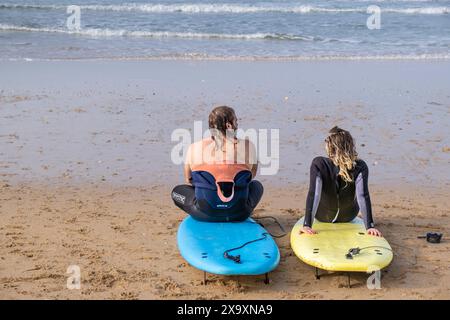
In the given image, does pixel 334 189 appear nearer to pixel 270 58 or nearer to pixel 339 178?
pixel 339 178

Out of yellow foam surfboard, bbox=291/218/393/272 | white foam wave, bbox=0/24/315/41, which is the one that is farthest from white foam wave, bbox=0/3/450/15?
yellow foam surfboard, bbox=291/218/393/272

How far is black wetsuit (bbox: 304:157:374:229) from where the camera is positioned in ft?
20.4

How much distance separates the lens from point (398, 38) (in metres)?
20.0

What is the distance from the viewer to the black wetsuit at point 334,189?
622 centimetres

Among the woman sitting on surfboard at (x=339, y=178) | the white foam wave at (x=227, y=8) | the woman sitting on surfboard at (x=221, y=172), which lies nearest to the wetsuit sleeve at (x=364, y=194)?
the woman sitting on surfboard at (x=339, y=178)

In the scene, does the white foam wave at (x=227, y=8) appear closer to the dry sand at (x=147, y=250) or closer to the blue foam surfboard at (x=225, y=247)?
the dry sand at (x=147, y=250)

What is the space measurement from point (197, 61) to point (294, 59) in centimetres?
222

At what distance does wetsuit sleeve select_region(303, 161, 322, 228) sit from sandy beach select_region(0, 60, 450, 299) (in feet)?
1.08

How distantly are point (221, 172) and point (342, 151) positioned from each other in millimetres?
1058

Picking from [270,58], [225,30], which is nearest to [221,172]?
[270,58]

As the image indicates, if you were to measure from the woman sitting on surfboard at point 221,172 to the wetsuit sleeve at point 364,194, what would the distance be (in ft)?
3.16

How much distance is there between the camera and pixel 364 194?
6238mm

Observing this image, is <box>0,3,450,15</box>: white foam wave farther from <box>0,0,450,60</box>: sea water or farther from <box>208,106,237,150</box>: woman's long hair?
<box>208,106,237,150</box>: woman's long hair

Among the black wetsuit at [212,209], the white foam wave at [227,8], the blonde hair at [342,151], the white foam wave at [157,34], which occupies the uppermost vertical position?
the white foam wave at [227,8]
